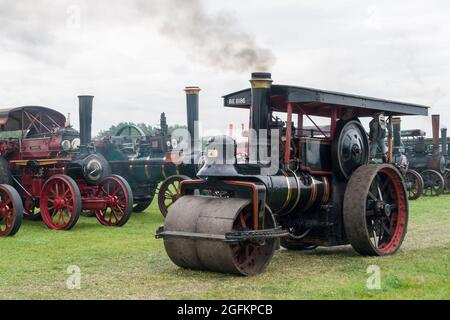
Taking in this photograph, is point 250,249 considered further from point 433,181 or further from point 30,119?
point 433,181

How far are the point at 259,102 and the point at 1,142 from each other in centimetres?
632

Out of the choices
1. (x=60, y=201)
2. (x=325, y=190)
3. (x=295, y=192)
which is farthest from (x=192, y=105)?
(x=295, y=192)

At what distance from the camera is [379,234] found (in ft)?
23.8

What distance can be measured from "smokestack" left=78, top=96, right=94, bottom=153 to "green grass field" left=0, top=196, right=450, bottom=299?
2659 millimetres

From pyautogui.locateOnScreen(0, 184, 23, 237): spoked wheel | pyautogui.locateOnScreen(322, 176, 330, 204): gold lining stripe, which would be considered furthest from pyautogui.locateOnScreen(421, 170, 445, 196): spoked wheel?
pyautogui.locateOnScreen(0, 184, 23, 237): spoked wheel

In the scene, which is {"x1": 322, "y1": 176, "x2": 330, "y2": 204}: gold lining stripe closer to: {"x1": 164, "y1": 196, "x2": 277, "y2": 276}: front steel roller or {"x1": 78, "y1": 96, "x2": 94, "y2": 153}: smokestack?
{"x1": 164, "y1": 196, "x2": 277, "y2": 276}: front steel roller

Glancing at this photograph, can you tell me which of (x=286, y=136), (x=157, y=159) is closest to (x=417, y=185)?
(x=157, y=159)

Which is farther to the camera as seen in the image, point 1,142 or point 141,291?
point 1,142

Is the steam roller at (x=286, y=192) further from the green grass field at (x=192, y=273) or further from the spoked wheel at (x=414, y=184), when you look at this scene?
the spoked wheel at (x=414, y=184)

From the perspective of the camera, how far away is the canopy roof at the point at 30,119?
37.0 ft

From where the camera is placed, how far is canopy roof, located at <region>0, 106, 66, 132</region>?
11289 millimetres

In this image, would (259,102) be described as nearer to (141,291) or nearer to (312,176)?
(312,176)

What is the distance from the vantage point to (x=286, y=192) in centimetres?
645

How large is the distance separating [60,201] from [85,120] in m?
1.82
